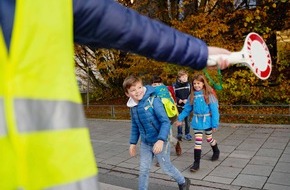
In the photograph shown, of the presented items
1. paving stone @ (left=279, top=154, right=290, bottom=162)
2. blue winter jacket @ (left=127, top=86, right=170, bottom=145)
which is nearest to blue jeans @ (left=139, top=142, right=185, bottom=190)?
blue winter jacket @ (left=127, top=86, right=170, bottom=145)

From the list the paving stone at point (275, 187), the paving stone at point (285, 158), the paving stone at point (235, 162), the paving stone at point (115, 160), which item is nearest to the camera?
the paving stone at point (275, 187)

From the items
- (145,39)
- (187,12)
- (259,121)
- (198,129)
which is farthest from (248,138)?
(145,39)

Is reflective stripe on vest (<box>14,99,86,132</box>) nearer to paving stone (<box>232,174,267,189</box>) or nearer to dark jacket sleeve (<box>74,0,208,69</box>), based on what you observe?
dark jacket sleeve (<box>74,0,208,69</box>)

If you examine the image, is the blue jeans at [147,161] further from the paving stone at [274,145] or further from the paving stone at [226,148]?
the paving stone at [274,145]

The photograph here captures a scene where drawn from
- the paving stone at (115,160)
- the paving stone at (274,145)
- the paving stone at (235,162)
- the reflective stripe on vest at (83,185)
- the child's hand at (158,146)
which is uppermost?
the reflective stripe on vest at (83,185)

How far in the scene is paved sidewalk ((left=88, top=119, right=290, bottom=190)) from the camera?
479cm

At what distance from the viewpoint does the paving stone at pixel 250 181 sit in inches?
181

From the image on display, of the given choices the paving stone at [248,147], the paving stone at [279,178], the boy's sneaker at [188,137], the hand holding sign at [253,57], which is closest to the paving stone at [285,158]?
the paving stone at [248,147]

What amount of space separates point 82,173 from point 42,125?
0.54 ft

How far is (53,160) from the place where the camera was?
2.72ft

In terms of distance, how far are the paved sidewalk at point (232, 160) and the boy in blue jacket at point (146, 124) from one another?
0.95m

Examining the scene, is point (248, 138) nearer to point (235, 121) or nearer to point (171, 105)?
point (235, 121)

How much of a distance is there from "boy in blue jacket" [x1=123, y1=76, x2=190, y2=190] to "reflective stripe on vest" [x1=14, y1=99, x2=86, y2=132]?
2.85 m

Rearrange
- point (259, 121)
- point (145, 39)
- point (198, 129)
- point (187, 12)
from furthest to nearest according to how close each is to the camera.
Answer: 1. point (187, 12)
2. point (259, 121)
3. point (198, 129)
4. point (145, 39)
